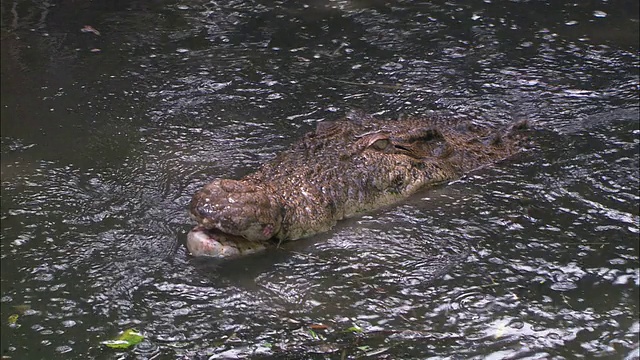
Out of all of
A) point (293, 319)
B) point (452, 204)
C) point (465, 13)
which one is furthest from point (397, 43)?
point (293, 319)

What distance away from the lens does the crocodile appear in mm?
4840

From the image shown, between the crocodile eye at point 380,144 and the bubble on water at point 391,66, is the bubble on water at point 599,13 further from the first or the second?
the crocodile eye at point 380,144

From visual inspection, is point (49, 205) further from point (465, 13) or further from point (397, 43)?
point (465, 13)

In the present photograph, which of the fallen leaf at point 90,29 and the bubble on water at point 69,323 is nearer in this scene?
the bubble on water at point 69,323

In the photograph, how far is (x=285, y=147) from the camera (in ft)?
22.1

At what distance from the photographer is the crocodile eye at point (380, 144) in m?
5.93

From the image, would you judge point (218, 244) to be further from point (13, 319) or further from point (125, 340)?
point (13, 319)

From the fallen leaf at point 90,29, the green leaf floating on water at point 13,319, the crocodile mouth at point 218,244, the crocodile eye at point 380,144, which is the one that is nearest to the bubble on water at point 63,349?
the green leaf floating on water at point 13,319

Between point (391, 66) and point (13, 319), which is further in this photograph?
point (391, 66)

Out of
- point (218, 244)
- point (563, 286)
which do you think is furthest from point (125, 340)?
point (563, 286)

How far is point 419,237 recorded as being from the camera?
5.41 metres

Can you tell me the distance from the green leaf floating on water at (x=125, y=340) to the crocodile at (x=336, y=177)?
79cm

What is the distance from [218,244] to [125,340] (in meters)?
0.91

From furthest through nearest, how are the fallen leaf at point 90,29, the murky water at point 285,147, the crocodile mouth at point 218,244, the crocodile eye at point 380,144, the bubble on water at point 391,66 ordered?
the fallen leaf at point 90,29 → the bubble on water at point 391,66 → the crocodile eye at point 380,144 → the crocodile mouth at point 218,244 → the murky water at point 285,147
